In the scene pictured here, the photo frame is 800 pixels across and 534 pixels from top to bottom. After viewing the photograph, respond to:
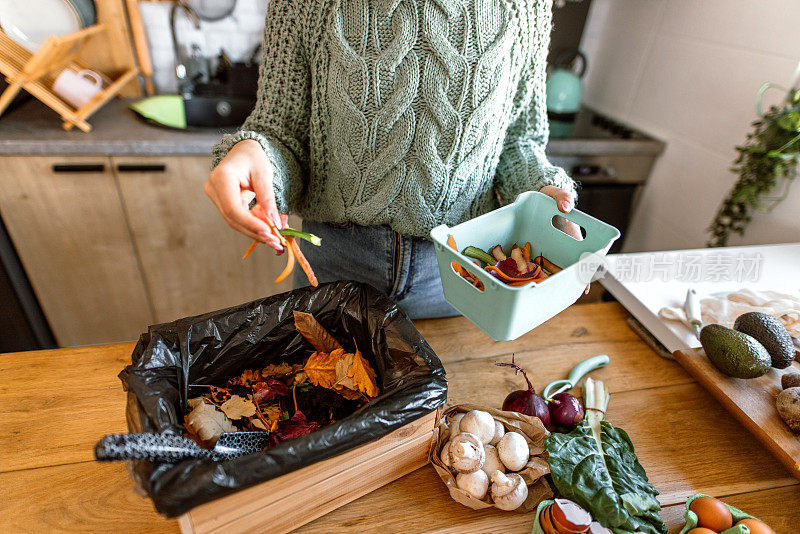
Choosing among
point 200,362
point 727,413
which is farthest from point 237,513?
point 727,413

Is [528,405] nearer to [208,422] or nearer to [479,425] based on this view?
[479,425]

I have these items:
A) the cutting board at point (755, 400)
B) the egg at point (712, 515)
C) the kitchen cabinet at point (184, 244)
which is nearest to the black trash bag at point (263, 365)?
the egg at point (712, 515)

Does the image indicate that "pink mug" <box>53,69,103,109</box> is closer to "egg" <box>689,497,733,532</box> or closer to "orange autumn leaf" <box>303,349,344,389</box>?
"orange autumn leaf" <box>303,349,344,389</box>

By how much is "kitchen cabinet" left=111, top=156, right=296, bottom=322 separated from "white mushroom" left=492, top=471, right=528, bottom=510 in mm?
1270

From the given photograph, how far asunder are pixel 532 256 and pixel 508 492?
344 mm

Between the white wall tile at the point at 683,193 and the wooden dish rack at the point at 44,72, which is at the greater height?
the wooden dish rack at the point at 44,72

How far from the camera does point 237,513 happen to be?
52 cm

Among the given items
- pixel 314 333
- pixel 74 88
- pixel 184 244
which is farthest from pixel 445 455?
pixel 74 88

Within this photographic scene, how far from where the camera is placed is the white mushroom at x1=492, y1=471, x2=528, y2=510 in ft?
1.93

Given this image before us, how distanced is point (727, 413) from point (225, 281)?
60.5 inches

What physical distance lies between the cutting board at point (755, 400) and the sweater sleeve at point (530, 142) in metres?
0.37

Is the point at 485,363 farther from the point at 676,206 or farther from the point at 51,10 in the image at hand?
the point at 51,10

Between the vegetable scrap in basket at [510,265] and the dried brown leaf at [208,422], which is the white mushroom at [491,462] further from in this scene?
the dried brown leaf at [208,422]

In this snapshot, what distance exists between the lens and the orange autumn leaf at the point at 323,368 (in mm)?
700
